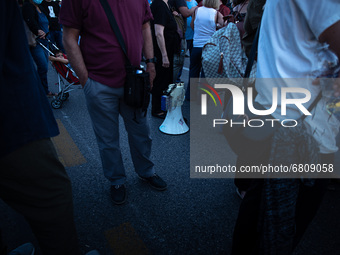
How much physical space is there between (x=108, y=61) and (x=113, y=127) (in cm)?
56

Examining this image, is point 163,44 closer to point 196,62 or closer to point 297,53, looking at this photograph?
point 196,62

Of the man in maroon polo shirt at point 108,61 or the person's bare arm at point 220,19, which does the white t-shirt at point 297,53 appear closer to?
the man in maroon polo shirt at point 108,61

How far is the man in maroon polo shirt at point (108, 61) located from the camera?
169 centimetres

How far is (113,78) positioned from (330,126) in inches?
58.9

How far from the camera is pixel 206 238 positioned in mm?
1822

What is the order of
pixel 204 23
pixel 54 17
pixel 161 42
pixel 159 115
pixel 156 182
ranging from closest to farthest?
1. pixel 156 182
2. pixel 161 42
3. pixel 204 23
4. pixel 159 115
5. pixel 54 17

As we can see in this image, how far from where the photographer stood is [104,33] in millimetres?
1734

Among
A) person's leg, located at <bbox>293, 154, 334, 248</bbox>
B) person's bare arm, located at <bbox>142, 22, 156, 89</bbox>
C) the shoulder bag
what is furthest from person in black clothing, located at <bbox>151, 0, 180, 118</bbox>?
person's leg, located at <bbox>293, 154, 334, 248</bbox>

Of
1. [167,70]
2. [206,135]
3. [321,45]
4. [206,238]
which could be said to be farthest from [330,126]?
[167,70]

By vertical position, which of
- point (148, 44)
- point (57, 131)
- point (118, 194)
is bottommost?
point (118, 194)

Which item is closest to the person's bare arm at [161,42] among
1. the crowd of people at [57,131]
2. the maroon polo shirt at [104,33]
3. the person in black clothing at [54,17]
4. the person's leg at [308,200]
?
the maroon polo shirt at [104,33]

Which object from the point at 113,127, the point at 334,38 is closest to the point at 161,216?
the point at 113,127

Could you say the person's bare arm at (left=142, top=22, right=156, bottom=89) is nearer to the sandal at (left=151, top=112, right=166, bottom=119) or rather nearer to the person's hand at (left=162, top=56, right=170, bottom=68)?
the person's hand at (left=162, top=56, right=170, bottom=68)

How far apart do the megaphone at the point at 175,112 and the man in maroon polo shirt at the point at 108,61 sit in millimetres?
1114
